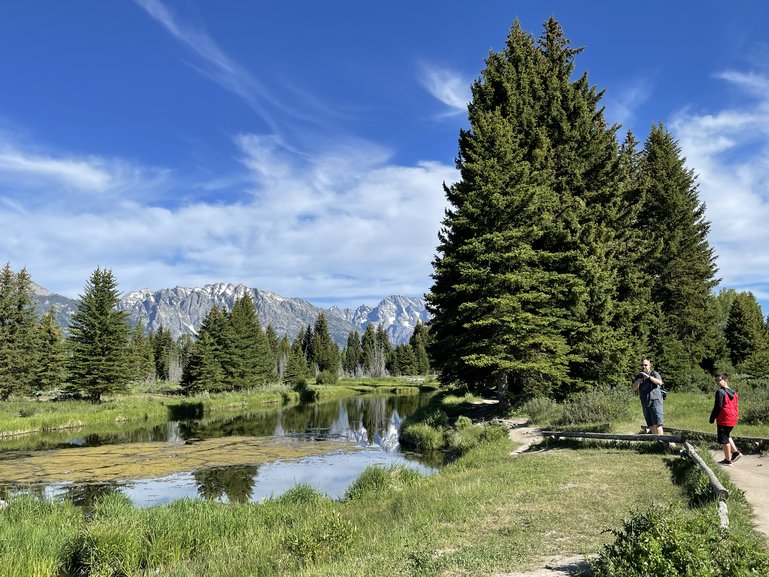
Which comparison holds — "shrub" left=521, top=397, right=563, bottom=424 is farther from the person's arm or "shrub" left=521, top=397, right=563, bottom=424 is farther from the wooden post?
the wooden post

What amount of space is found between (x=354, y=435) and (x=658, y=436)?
74.2ft

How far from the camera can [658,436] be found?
46.0 ft

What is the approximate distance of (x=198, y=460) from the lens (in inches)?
939

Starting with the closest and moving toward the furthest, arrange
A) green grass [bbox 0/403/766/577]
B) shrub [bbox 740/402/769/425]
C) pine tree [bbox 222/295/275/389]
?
1. green grass [bbox 0/403/766/577]
2. shrub [bbox 740/402/769/425]
3. pine tree [bbox 222/295/275/389]

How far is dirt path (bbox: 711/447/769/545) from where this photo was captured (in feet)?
26.0

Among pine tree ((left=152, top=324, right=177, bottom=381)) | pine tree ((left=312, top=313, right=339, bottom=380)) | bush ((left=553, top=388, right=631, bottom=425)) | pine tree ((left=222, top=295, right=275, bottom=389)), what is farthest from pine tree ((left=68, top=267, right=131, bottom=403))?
pine tree ((left=312, top=313, right=339, bottom=380))

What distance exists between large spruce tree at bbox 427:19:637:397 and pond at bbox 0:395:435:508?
7.84 meters

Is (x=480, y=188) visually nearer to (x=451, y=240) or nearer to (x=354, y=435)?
(x=451, y=240)

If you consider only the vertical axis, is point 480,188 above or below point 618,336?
above

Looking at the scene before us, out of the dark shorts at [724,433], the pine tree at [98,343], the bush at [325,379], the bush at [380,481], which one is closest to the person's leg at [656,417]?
the dark shorts at [724,433]

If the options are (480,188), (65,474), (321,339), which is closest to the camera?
(65,474)

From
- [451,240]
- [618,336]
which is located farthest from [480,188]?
[618,336]

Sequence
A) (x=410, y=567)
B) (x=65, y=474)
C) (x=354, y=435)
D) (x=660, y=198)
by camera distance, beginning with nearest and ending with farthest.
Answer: (x=410, y=567) → (x=65, y=474) → (x=354, y=435) → (x=660, y=198)

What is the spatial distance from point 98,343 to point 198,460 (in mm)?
33301
